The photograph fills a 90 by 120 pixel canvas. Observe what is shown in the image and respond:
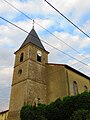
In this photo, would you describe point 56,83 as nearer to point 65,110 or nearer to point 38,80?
point 38,80

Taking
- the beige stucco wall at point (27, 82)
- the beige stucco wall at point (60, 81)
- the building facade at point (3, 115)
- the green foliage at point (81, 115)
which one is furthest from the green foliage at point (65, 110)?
the building facade at point (3, 115)

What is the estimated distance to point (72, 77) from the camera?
923 inches

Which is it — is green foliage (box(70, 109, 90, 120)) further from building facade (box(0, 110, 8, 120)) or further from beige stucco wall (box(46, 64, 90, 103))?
building facade (box(0, 110, 8, 120))

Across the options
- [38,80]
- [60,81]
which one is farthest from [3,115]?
[60,81]

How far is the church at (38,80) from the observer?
2192cm

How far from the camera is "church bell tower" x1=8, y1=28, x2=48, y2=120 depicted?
869 inches

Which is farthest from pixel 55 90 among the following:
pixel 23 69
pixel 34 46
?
pixel 34 46

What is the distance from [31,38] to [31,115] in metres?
13.2

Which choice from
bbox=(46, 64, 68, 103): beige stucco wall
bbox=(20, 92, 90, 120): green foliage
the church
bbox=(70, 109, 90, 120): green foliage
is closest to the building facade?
the church

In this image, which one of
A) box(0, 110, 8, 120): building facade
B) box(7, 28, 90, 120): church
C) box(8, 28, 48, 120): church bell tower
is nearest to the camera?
box(7, 28, 90, 120): church

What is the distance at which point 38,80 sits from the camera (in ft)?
78.5

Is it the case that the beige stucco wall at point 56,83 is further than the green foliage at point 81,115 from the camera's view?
Yes

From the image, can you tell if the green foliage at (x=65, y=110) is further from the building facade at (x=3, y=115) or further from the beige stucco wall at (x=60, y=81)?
the building facade at (x=3, y=115)

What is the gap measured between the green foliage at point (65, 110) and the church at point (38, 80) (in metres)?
4.27
